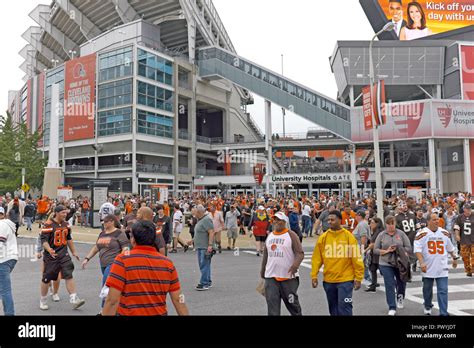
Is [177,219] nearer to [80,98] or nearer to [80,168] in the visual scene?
[80,168]

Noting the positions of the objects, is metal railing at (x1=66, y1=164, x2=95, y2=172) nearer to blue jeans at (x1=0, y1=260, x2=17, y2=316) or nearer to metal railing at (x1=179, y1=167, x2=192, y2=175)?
metal railing at (x1=179, y1=167, x2=192, y2=175)

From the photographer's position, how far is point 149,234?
3582 millimetres

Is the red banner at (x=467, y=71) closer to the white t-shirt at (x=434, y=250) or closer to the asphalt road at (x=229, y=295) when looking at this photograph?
the asphalt road at (x=229, y=295)

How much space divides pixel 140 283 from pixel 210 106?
5668 centimetres

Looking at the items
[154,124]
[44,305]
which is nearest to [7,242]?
[44,305]

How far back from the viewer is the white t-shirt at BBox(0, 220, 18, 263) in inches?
235

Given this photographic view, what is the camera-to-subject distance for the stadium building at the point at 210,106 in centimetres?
4375

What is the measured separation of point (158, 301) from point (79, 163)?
2125 inches

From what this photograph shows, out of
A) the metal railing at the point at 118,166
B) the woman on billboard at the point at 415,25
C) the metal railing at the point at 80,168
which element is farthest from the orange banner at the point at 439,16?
the metal railing at the point at 80,168

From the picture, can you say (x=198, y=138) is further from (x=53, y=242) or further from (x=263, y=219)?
(x=53, y=242)

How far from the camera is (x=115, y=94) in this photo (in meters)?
47.2

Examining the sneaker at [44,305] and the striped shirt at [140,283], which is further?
the sneaker at [44,305]

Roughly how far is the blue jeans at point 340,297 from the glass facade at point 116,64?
45126 mm

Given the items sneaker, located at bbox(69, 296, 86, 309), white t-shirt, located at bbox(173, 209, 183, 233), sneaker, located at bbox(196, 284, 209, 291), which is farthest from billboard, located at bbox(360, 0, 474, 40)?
sneaker, located at bbox(69, 296, 86, 309)
